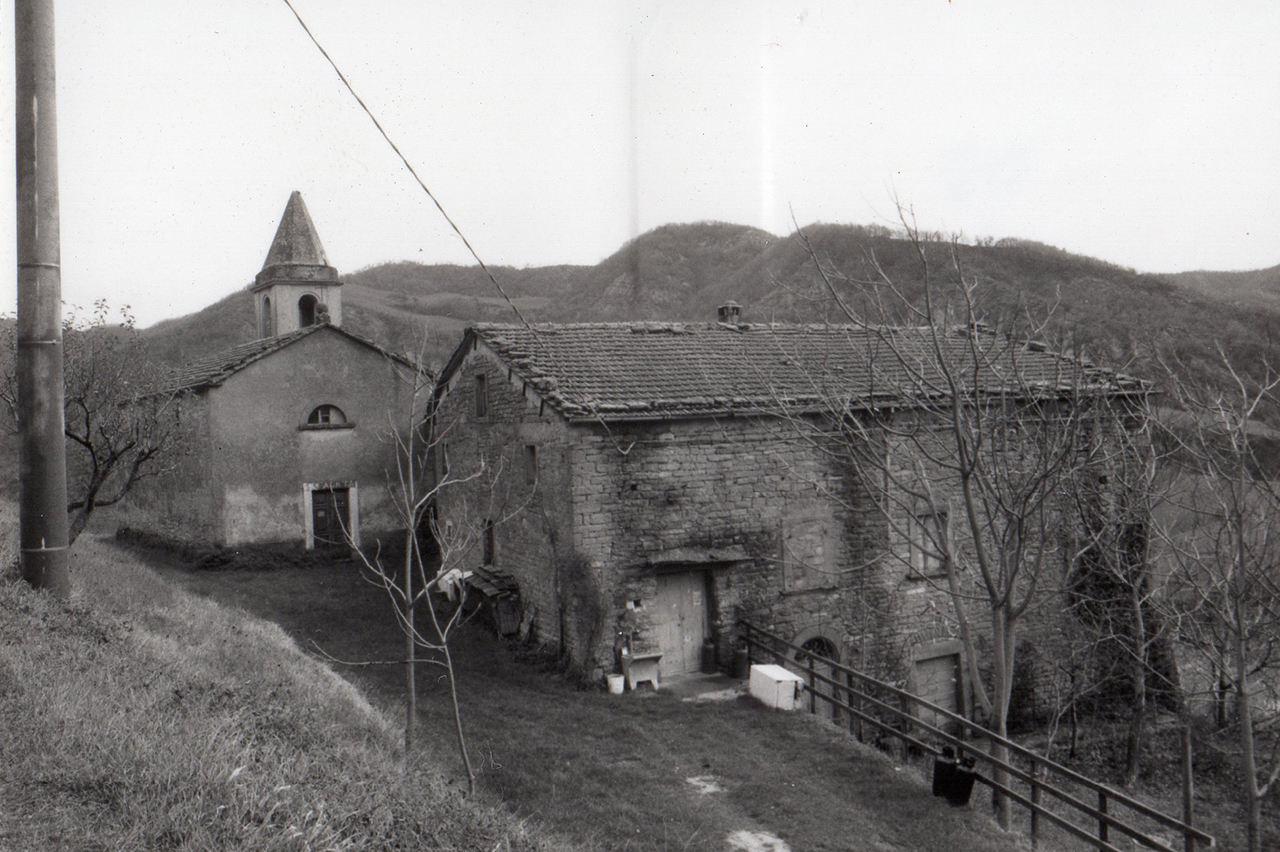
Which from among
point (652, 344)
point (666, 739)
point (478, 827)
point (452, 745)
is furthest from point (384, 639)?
point (478, 827)

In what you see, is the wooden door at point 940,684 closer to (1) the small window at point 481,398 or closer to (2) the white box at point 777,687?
(2) the white box at point 777,687

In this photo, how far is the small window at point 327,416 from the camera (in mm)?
21234

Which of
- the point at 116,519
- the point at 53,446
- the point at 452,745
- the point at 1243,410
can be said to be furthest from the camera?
the point at 116,519

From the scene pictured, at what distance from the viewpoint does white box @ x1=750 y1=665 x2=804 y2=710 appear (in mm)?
12477

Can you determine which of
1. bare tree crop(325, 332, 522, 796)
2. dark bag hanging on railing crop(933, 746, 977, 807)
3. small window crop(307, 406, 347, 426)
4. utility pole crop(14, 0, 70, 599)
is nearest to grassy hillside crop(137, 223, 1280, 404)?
small window crop(307, 406, 347, 426)

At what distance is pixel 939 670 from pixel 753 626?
14.4ft

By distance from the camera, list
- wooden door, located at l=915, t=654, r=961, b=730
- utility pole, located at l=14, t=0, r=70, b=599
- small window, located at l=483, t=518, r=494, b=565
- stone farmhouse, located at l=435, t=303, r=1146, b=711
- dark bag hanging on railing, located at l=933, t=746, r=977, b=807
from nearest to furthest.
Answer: utility pole, located at l=14, t=0, r=70, b=599 → dark bag hanging on railing, located at l=933, t=746, r=977, b=807 → stone farmhouse, located at l=435, t=303, r=1146, b=711 → wooden door, located at l=915, t=654, r=961, b=730 → small window, located at l=483, t=518, r=494, b=565

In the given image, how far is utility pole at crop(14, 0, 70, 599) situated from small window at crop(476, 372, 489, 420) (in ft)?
29.8

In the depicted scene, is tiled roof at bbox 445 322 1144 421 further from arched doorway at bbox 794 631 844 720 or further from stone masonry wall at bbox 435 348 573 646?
arched doorway at bbox 794 631 844 720

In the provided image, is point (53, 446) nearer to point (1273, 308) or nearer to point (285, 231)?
point (285, 231)

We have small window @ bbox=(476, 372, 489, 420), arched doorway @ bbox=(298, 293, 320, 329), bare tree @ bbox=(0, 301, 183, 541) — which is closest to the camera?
bare tree @ bbox=(0, 301, 183, 541)

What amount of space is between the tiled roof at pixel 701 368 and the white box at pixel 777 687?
389 cm

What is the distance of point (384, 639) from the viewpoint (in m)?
15.1

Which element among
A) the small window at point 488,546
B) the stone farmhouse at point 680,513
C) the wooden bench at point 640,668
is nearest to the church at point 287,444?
the small window at point 488,546
